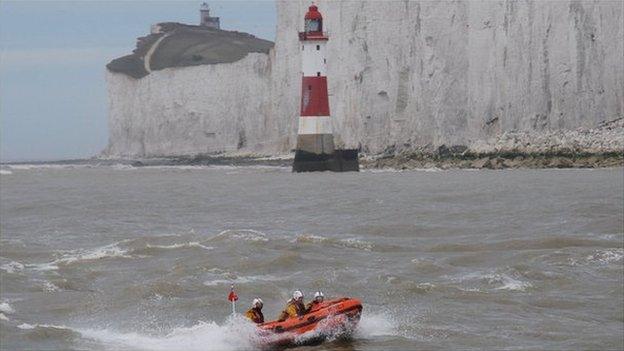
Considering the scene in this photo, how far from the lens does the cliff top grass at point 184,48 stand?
295 feet

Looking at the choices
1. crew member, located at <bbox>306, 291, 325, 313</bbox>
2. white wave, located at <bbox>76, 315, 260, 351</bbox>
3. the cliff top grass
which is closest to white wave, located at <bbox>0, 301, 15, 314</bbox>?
white wave, located at <bbox>76, 315, 260, 351</bbox>

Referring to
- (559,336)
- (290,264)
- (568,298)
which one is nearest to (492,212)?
(290,264)

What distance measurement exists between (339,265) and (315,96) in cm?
3214

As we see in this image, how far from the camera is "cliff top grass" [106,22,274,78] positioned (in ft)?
295

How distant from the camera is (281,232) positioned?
2745 cm

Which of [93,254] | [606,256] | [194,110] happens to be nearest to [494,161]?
[93,254]

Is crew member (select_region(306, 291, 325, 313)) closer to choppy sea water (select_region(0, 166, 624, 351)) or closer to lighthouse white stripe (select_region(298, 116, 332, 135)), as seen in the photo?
choppy sea water (select_region(0, 166, 624, 351))

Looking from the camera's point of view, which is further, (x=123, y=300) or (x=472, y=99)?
(x=472, y=99)

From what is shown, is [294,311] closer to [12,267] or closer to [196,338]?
[196,338]

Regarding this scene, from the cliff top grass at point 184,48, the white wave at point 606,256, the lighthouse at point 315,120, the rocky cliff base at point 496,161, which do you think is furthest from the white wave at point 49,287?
the cliff top grass at point 184,48

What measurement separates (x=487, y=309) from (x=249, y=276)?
14.9 feet

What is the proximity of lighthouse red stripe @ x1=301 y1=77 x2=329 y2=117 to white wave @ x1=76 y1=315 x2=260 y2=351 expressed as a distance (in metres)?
37.0

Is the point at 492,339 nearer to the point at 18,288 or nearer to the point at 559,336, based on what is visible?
the point at 559,336

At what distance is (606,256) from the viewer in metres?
22.1
